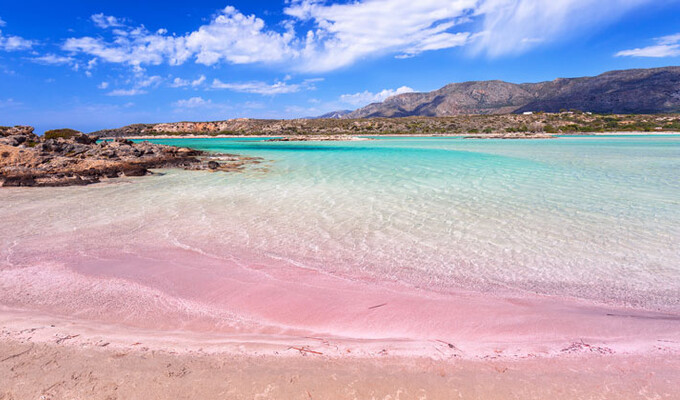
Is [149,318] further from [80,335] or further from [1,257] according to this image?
[1,257]

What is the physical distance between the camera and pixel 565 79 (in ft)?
538

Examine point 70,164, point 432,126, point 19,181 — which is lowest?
point 19,181

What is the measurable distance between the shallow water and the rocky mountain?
140 meters

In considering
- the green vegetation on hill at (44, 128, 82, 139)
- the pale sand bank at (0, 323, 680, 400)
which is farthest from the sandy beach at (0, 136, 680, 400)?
the green vegetation on hill at (44, 128, 82, 139)

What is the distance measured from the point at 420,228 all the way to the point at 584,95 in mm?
172431

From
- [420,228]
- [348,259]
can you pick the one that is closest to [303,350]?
[348,259]

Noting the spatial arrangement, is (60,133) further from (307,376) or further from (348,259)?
(307,376)

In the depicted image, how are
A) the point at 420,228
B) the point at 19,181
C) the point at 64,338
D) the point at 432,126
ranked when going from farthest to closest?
the point at 432,126 → the point at 19,181 → the point at 420,228 → the point at 64,338

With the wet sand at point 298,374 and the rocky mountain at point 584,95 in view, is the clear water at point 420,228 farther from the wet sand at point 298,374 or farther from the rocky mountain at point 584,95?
the rocky mountain at point 584,95

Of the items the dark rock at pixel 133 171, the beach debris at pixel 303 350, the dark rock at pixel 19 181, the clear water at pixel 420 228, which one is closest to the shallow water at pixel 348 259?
the clear water at pixel 420 228

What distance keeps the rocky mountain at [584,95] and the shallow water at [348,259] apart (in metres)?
A: 140

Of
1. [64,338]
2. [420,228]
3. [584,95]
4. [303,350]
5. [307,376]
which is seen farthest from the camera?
[584,95]

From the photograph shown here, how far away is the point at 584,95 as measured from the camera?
14038 centimetres

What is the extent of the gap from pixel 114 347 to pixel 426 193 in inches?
363
